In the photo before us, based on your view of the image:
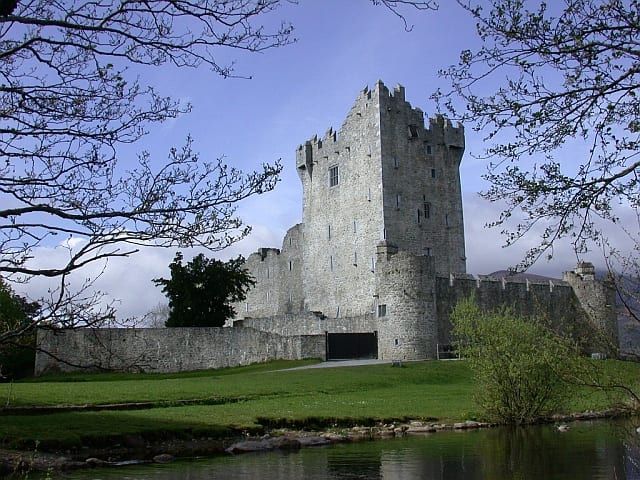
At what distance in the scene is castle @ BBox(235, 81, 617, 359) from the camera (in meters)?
44.1

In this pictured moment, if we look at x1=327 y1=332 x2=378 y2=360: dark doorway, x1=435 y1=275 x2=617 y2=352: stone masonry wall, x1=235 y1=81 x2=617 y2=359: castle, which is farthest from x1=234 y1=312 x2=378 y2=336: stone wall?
x1=435 y1=275 x2=617 y2=352: stone masonry wall

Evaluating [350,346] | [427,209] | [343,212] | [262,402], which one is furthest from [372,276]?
[262,402]

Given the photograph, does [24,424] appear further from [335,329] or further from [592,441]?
[335,329]

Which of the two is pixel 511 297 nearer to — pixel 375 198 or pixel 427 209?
pixel 427 209

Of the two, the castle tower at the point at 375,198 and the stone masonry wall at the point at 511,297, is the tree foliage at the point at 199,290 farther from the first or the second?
the stone masonry wall at the point at 511,297

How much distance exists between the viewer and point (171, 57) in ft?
30.3

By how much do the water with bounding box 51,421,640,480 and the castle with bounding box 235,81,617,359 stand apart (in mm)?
24124

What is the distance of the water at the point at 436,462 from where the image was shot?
42.4ft

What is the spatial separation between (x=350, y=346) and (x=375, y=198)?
11.2 meters

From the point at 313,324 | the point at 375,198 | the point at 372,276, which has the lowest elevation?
the point at 313,324

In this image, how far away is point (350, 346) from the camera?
138 feet

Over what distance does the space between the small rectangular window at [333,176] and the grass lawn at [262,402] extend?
2033 cm

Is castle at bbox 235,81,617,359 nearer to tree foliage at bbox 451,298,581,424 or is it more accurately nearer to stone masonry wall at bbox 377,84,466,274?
stone masonry wall at bbox 377,84,466,274

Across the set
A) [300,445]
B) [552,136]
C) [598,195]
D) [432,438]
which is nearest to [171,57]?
[552,136]
